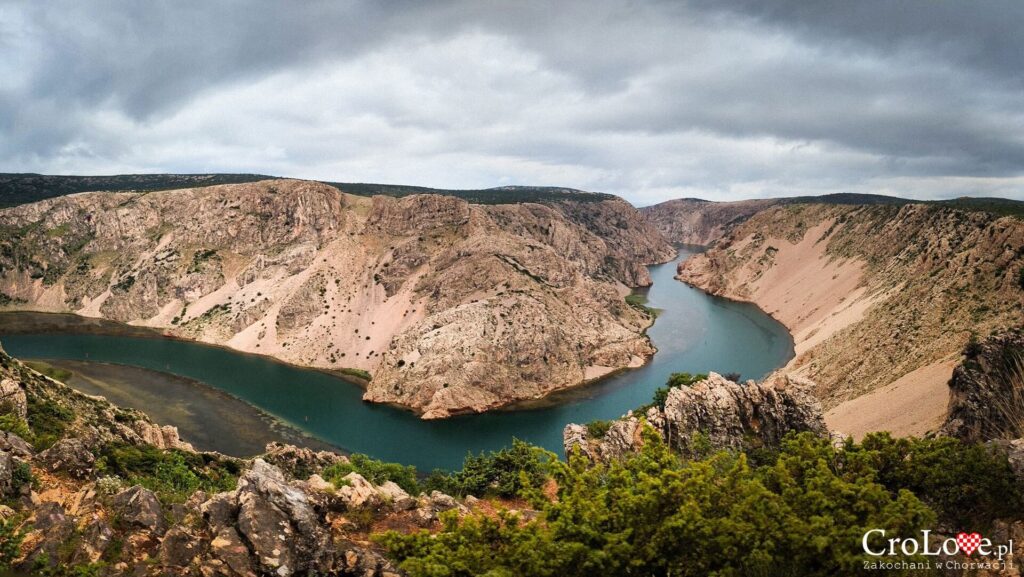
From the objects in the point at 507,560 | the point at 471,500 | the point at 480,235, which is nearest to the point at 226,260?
the point at 480,235

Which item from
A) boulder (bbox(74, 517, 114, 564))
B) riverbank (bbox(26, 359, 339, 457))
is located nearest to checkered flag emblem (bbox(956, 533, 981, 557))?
boulder (bbox(74, 517, 114, 564))

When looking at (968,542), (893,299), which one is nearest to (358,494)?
(968,542)

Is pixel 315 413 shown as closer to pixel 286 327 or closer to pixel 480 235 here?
pixel 286 327

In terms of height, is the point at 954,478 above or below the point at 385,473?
above

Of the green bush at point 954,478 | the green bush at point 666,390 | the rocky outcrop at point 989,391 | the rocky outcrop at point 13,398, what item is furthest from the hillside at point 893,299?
the rocky outcrop at point 13,398

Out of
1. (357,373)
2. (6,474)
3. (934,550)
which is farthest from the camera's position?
(357,373)

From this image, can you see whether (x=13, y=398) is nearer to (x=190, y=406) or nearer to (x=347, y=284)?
(x=190, y=406)
